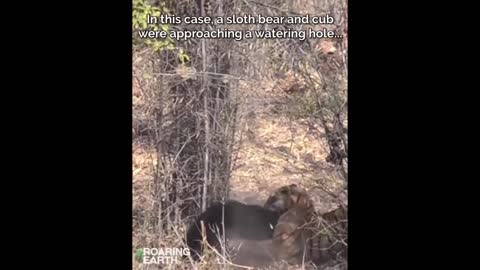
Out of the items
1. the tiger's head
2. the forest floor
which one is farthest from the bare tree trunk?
the tiger's head

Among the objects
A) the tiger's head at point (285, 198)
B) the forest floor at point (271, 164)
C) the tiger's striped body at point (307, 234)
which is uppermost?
the forest floor at point (271, 164)

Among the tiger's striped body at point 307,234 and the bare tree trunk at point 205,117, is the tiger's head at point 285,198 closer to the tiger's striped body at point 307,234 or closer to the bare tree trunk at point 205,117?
the tiger's striped body at point 307,234

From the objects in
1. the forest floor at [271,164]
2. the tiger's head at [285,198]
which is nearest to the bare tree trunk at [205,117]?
the forest floor at [271,164]

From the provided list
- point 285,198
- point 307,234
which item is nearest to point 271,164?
point 285,198

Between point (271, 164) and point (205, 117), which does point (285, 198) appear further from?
point (205, 117)

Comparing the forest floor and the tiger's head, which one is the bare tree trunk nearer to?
the forest floor

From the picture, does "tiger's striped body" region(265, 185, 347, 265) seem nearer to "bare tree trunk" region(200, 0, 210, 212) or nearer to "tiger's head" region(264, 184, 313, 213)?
"tiger's head" region(264, 184, 313, 213)

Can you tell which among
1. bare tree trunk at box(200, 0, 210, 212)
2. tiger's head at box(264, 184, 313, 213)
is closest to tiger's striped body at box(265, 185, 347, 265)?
tiger's head at box(264, 184, 313, 213)

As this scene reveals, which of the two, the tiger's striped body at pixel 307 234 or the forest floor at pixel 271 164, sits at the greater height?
the forest floor at pixel 271 164

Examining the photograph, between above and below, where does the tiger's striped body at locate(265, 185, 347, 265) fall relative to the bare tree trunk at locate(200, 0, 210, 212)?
below

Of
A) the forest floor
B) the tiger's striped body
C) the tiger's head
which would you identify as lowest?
the tiger's striped body

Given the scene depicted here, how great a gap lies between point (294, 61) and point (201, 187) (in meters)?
0.70

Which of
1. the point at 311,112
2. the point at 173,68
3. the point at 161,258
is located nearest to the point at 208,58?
the point at 173,68

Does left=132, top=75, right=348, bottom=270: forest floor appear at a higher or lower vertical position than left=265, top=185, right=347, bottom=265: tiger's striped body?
higher
